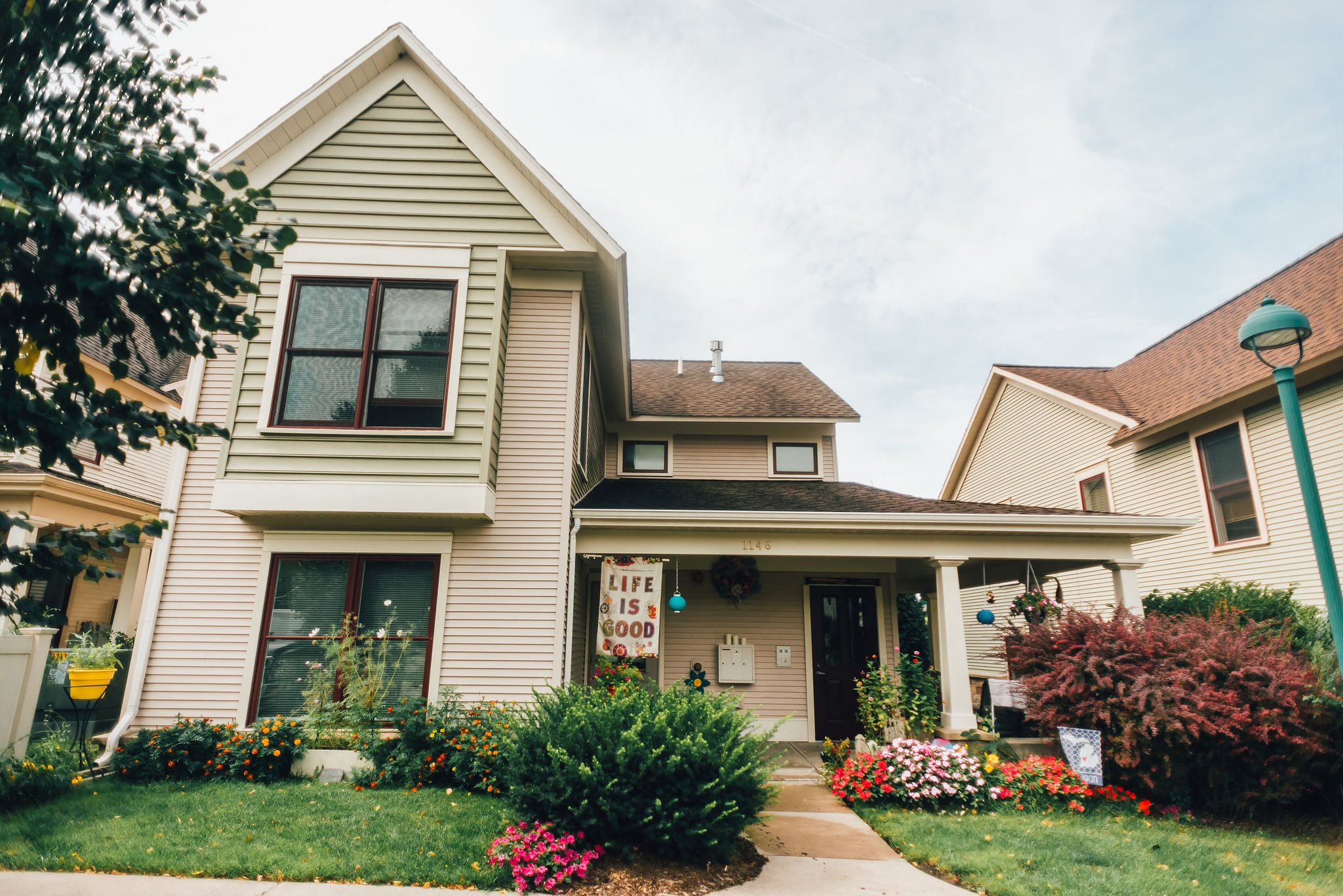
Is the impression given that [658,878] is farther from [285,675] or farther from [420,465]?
[285,675]

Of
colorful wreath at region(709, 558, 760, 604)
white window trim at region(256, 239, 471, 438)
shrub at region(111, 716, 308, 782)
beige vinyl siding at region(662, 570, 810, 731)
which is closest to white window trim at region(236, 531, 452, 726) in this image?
shrub at region(111, 716, 308, 782)

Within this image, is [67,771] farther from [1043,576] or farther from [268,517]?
[1043,576]

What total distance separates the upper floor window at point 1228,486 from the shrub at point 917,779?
23.2 ft

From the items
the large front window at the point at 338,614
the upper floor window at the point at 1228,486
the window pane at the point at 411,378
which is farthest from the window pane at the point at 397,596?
the upper floor window at the point at 1228,486

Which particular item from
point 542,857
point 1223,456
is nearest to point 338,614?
point 542,857

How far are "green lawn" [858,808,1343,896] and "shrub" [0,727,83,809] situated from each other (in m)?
7.46

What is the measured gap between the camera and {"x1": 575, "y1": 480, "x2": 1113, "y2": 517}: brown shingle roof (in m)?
9.10

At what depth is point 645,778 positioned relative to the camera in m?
5.16

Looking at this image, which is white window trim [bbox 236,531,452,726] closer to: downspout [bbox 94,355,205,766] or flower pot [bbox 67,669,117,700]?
downspout [bbox 94,355,205,766]

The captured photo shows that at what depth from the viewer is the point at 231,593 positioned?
25.8ft

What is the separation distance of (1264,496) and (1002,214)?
25.5 ft

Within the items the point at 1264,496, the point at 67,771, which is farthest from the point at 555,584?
the point at 1264,496

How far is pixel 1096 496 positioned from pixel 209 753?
15.7 meters

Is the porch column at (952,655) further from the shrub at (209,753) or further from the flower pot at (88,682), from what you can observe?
the flower pot at (88,682)
